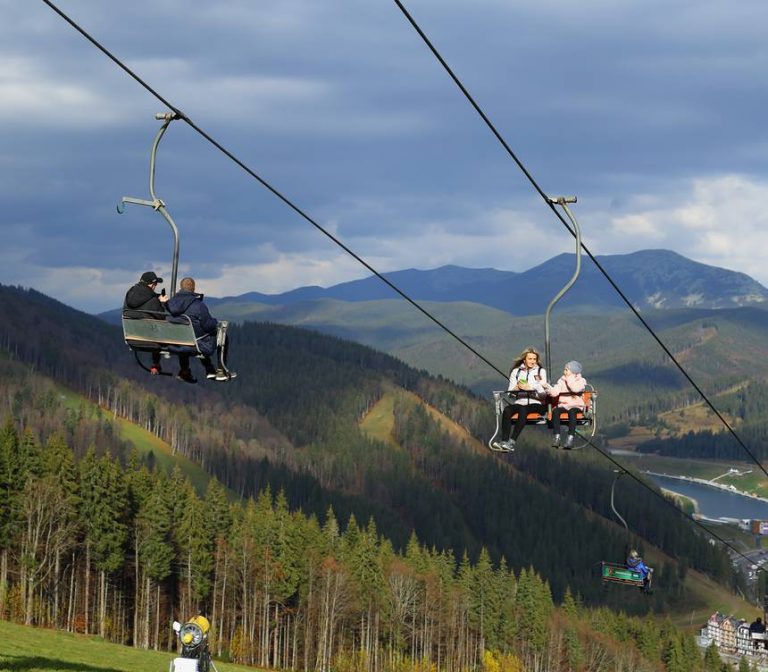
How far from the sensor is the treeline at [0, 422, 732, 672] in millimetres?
105312

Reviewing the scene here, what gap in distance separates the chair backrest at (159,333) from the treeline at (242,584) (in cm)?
7254

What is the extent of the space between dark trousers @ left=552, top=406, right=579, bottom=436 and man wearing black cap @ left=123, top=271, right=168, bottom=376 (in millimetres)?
11558

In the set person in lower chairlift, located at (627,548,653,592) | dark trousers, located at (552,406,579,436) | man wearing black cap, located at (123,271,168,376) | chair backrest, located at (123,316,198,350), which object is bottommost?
person in lower chairlift, located at (627,548,653,592)

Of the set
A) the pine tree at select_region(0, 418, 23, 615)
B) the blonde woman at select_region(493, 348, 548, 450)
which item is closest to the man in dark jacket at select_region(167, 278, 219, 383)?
the blonde woman at select_region(493, 348, 548, 450)

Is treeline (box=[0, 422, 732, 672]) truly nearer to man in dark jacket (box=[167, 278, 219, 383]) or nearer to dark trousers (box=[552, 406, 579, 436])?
man in dark jacket (box=[167, 278, 219, 383])

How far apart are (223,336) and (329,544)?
10612 centimetres

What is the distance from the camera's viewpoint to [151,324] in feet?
96.9

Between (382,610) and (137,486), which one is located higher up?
(137,486)

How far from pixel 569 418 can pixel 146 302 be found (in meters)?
12.7

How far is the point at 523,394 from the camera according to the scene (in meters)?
32.8

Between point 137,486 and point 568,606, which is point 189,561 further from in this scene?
point 568,606

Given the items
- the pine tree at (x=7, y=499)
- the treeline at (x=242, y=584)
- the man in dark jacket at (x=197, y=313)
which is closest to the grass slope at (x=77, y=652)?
the pine tree at (x=7, y=499)

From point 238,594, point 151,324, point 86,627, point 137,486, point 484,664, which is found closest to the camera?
point 151,324

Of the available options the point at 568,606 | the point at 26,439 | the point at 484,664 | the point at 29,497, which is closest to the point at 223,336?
the point at 29,497
